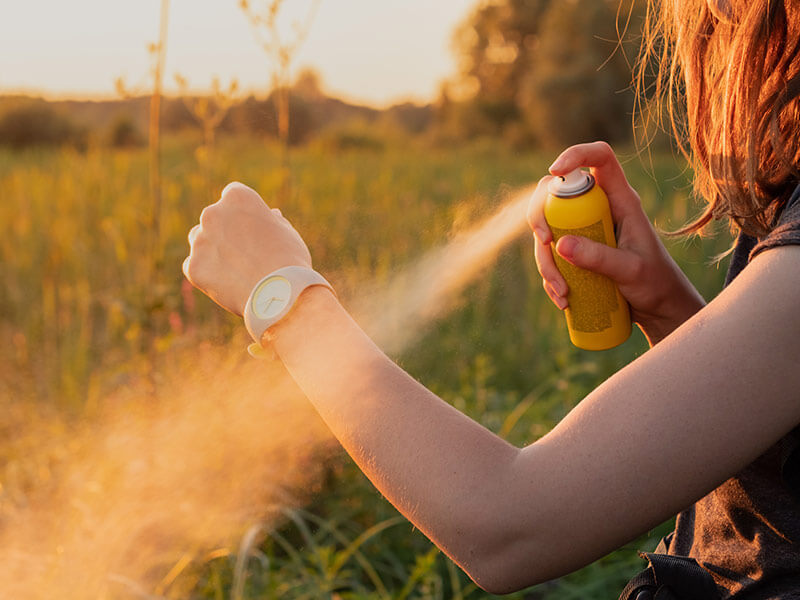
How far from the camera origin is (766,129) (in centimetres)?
92

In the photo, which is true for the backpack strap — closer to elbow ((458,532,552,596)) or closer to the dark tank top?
the dark tank top

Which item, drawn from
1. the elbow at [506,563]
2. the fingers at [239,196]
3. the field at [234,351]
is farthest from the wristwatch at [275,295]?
the field at [234,351]

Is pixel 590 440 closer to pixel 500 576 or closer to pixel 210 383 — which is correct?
pixel 500 576

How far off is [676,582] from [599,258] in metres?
0.47

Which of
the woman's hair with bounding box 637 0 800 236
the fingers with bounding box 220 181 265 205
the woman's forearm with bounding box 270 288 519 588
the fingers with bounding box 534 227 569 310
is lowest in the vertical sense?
the woman's forearm with bounding box 270 288 519 588

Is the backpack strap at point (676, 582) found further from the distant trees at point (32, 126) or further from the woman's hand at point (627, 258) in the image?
the distant trees at point (32, 126)

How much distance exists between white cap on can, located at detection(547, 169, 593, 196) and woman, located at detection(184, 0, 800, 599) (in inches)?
0.9

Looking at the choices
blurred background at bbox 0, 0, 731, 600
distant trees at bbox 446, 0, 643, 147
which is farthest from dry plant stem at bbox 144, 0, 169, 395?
distant trees at bbox 446, 0, 643, 147

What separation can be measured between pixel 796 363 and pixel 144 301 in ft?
6.00

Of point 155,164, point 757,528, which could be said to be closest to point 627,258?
point 757,528

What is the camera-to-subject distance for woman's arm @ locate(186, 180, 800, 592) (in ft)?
2.31

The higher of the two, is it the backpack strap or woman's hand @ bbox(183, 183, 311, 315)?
woman's hand @ bbox(183, 183, 311, 315)

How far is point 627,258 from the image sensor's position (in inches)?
46.0

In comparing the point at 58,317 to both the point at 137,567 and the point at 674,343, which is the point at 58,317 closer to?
the point at 137,567
